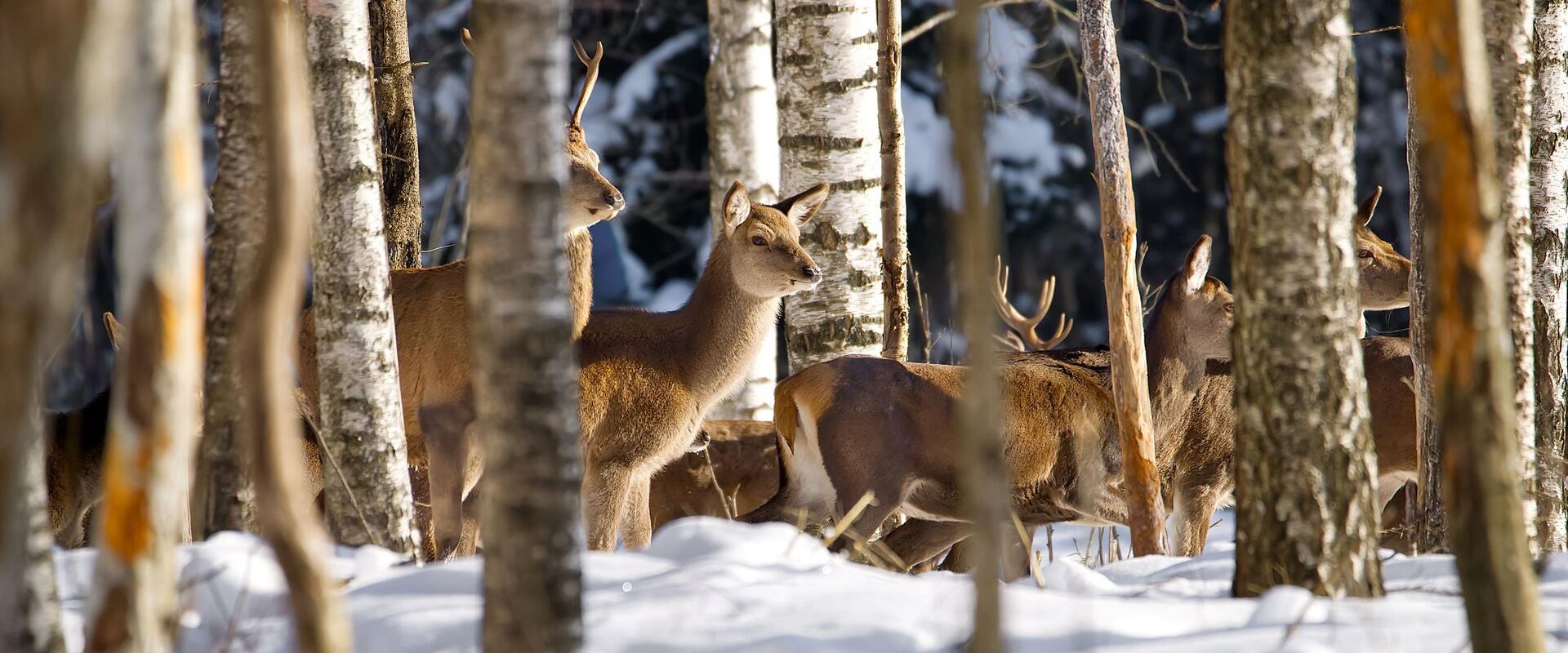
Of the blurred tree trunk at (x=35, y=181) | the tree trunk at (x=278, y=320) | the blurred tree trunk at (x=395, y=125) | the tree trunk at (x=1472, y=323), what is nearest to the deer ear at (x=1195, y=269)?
the blurred tree trunk at (x=395, y=125)

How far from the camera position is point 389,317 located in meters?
4.27

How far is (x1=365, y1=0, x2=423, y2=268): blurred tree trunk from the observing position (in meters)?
6.64

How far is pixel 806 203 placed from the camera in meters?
6.25

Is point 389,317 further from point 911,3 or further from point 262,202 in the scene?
point 911,3

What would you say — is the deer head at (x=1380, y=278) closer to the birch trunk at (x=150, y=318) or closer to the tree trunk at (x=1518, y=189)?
the tree trunk at (x=1518, y=189)

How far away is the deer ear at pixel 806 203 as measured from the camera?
6160mm

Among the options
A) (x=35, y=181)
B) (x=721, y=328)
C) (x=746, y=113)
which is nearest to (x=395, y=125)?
(x=721, y=328)

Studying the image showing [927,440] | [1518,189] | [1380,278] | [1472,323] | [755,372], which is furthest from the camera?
[755,372]

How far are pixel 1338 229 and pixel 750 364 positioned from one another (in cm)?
352

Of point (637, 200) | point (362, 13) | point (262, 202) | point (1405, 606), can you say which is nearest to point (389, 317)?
point (262, 202)

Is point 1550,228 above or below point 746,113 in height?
below

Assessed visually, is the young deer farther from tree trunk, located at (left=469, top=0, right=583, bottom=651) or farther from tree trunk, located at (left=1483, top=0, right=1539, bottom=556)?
tree trunk, located at (left=469, top=0, right=583, bottom=651)

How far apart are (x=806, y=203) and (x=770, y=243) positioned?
0.76ft

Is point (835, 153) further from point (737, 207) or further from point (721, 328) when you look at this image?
point (721, 328)
